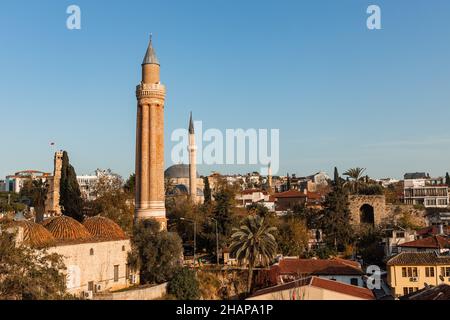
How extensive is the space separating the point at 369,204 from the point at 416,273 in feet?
84.9

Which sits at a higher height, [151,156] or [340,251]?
[151,156]

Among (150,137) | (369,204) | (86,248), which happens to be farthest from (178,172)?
(86,248)

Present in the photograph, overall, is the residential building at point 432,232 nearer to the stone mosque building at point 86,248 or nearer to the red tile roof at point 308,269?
the red tile roof at point 308,269

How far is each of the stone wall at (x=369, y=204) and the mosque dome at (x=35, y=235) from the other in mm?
37290

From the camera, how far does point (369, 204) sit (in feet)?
181

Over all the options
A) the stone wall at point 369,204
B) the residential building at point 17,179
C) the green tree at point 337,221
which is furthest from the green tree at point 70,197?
the residential building at point 17,179

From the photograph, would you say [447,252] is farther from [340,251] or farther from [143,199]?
[143,199]

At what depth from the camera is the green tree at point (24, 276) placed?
19.5m

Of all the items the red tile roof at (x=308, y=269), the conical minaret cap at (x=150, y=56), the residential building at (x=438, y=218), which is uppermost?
the conical minaret cap at (x=150, y=56)

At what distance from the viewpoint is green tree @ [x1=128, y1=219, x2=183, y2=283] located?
108 ft
